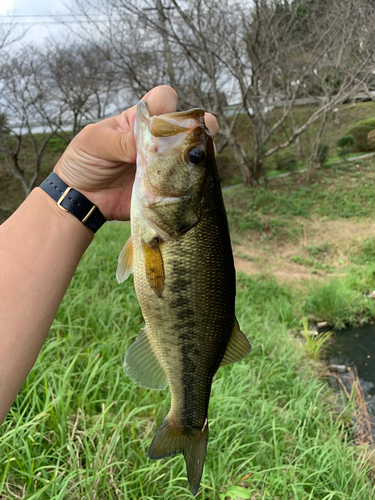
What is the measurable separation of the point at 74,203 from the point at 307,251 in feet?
28.2

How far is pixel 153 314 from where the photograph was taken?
130 cm

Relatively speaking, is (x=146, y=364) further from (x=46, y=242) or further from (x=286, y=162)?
(x=286, y=162)

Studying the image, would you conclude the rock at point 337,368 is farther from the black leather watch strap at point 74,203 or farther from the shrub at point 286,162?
the shrub at point 286,162

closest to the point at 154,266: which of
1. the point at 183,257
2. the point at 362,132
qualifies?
the point at 183,257

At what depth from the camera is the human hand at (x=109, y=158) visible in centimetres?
139

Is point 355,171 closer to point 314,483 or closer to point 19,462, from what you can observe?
point 314,483

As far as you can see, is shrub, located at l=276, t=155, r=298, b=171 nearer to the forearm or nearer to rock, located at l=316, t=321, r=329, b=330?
rock, located at l=316, t=321, r=329, b=330

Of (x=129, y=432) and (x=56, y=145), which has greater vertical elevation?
(x=56, y=145)

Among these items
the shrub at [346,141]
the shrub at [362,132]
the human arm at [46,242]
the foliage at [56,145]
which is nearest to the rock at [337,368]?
the human arm at [46,242]

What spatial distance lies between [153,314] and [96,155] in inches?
29.5

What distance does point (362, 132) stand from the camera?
1363 cm

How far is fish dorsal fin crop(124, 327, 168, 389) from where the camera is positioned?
135cm

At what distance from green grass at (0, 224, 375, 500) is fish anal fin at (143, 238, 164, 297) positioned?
1.29 m

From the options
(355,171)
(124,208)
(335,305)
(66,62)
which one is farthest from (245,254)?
(66,62)
